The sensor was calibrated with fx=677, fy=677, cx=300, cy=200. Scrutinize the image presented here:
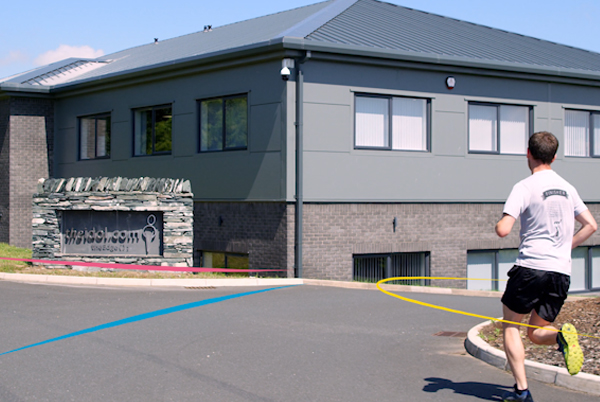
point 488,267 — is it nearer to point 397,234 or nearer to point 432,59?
point 397,234

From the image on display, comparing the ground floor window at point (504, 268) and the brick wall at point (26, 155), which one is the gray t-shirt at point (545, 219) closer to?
the ground floor window at point (504, 268)

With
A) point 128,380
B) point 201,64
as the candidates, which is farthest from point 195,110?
point 128,380

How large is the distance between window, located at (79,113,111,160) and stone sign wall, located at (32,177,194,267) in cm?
492

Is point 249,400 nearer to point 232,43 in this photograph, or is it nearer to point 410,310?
point 410,310

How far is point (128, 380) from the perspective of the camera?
21.3ft

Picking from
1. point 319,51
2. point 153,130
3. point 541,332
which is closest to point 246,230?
point 319,51

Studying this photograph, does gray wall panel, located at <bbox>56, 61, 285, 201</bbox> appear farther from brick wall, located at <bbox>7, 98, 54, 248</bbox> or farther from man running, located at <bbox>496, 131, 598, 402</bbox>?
man running, located at <bbox>496, 131, 598, 402</bbox>

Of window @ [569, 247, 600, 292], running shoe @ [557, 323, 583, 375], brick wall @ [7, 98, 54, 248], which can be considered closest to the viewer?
running shoe @ [557, 323, 583, 375]

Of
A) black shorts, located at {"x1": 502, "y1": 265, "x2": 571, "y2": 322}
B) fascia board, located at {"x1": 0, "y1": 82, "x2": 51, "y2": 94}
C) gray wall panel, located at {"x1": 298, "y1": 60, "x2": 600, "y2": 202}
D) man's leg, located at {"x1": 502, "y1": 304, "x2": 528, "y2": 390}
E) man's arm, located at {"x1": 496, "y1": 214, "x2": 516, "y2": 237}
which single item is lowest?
man's leg, located at {"x1": 502, "y1": 304, "x2": 528, "y2": 390}

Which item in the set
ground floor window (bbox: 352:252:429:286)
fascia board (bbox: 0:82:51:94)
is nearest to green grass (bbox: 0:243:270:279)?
ground floor window (bbox: 352:252:429:286)

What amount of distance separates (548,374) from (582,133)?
15.2 meters

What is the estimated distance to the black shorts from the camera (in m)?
5.46

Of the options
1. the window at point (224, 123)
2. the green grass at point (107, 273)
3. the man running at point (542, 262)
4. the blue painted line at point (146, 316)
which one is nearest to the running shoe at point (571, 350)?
the man running at point (542, 262)

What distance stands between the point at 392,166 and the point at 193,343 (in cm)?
963
